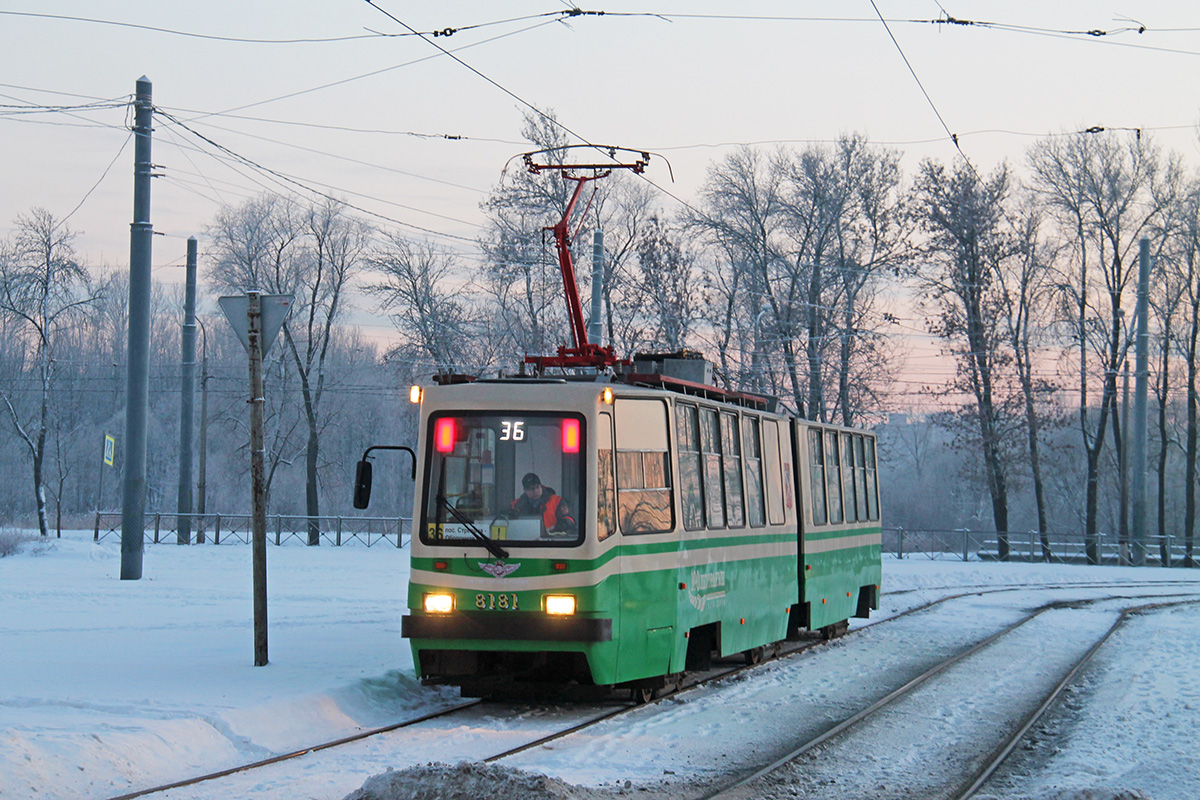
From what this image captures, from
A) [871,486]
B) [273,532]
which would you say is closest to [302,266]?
[273,532]

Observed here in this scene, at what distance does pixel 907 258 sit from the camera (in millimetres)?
43062

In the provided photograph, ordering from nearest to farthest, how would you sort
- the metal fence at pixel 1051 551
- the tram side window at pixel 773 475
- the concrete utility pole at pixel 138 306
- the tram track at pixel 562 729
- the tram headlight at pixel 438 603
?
the tram track at pixel 562 729 < the tram headlight at pixel 438 603 < the tram side window at pixel 773 475 < the concrete utility pole at pixel 138 306 < the metal fence at pixel 1051 551

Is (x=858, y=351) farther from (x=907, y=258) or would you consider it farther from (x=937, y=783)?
(x=937, y=783)

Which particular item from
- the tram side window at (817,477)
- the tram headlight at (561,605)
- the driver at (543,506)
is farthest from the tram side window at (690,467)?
the tram side window at (817,477)

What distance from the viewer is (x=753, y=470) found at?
13539mm

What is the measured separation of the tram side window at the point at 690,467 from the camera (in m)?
11.5

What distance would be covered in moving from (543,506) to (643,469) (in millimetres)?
1097

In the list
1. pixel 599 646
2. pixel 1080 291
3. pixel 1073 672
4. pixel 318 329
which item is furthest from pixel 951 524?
pixel 599 646

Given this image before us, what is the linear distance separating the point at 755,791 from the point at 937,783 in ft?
4.36

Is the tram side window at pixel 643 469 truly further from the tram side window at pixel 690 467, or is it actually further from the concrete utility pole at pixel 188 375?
the concrete utility pole at pixel 188 375

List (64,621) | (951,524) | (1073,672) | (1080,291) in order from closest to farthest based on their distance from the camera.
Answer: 1. (1073,672)
2. (64,621)
3. (1080,291)
4. (951,524)

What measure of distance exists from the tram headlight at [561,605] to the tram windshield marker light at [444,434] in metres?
1.55

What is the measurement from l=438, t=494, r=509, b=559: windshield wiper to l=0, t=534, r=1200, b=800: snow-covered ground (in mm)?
1316

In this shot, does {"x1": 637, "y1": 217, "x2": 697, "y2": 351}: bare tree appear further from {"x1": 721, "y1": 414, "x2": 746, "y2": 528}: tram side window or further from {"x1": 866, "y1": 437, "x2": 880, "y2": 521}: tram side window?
{"x1": 721, "y1": 414, "x2": 746, "y2": 528}: tram side window
